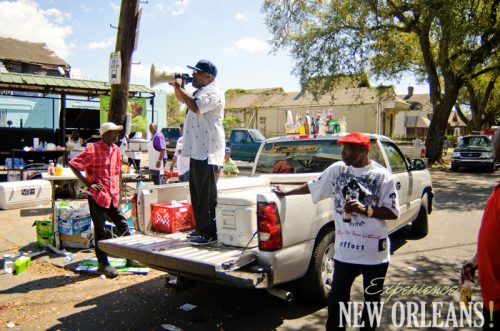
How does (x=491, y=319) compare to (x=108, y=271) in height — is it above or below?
above

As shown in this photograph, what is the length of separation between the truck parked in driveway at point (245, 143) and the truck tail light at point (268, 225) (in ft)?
56.7

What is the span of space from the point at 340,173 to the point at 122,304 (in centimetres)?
284

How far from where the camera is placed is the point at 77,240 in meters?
6.47

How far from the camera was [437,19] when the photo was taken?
16.9 metres

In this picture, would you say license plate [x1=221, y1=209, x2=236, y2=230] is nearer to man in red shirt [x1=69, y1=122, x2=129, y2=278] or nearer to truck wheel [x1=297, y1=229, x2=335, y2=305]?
truck wheel [x1=297, y1=229, x2=335, y2=305]

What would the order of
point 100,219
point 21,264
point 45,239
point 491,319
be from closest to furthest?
point 491,319
point 100,219
point 21,264
point 45,239

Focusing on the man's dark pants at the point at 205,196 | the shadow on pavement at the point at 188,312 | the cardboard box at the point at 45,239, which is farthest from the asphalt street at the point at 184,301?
the man's dark pants at the point at 205,196

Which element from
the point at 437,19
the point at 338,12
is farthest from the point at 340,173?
the point at 338,12

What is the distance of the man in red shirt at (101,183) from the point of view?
5297 millimetres

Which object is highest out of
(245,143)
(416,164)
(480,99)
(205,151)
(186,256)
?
(480,99)

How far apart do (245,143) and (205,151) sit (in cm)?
1721

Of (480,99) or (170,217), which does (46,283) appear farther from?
(480,99)

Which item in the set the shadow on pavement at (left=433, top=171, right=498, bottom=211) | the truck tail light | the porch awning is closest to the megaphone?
the truck tail light

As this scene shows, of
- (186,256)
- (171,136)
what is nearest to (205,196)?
(186,256)
